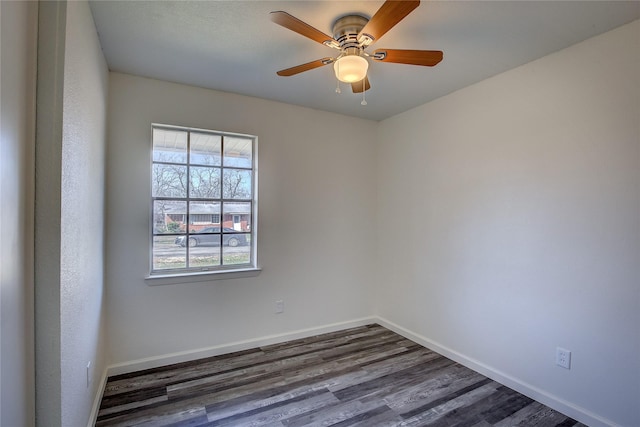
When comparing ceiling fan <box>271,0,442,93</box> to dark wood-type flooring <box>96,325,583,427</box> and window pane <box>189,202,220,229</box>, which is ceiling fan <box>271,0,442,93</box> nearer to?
window pane <box>189,202,220,229</box>

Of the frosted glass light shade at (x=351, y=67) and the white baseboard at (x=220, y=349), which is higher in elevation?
the frosted glass light shade at (x=351, y=67)

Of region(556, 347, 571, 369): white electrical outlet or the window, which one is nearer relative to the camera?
region(556, 347, 571, 369): white electrical outlet

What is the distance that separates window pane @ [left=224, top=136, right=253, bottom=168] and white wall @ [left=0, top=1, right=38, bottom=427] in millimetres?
1835

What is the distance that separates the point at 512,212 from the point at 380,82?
4.94ft

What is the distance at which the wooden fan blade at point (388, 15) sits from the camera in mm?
1338

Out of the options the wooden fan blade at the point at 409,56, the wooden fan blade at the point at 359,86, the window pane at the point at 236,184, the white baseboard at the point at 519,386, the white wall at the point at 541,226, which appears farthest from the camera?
the window pane at the point at 236,184

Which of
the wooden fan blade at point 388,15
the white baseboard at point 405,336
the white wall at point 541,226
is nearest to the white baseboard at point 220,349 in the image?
the white baseboard at point 405,336

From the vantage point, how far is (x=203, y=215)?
2.90 metres

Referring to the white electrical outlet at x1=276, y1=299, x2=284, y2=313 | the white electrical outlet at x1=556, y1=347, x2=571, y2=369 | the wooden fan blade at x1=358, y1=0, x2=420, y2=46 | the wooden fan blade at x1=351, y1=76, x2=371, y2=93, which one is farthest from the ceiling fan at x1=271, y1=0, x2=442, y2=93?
the white electrical outlet at x1=276, y1=299, x2=284, y2=313

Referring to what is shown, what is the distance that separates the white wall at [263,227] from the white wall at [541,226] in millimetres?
752

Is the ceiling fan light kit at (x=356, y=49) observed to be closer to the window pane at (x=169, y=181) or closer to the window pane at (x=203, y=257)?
the window pane at (x=169, y=181)

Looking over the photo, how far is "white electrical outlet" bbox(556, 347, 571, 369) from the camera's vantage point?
2.07 m

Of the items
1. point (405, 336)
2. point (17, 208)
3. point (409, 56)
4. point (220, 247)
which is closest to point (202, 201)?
point (220, 247)

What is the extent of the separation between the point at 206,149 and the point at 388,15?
2.05 m
